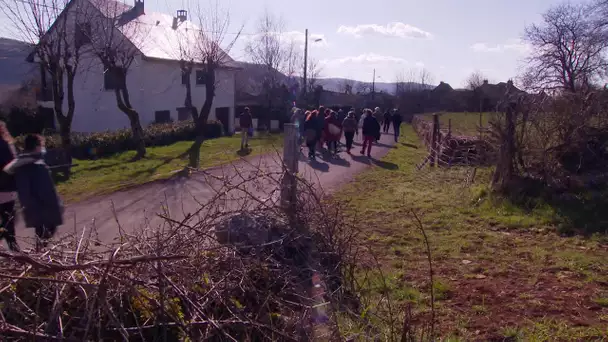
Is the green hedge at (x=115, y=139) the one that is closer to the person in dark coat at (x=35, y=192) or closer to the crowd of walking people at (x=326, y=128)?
the crowd of walking people at (x=326, y=128)

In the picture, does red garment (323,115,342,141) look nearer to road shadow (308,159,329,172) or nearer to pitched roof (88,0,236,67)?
road shadow (308,159,329,172)

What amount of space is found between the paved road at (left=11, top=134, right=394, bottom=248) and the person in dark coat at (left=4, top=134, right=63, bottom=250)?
0.23 m

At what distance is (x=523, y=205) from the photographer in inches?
349

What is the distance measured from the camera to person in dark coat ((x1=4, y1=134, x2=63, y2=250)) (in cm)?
571

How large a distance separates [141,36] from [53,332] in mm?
25768

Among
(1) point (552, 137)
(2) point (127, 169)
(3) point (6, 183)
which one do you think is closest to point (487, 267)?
(1) point (552, 137)

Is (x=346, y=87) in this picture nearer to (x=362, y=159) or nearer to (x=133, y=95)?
(x=133, y=95)

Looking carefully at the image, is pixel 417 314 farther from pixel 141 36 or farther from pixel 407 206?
pixel 141 36

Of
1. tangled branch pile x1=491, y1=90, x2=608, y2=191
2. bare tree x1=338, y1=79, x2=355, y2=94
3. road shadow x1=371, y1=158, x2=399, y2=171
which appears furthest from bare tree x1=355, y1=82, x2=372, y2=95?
tangled branch pile x1=491, y1=90, x2=608, y2=191

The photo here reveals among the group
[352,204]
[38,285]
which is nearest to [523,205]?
[352,204]

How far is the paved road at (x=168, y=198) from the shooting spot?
5.66 m

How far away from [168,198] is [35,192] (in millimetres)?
4412

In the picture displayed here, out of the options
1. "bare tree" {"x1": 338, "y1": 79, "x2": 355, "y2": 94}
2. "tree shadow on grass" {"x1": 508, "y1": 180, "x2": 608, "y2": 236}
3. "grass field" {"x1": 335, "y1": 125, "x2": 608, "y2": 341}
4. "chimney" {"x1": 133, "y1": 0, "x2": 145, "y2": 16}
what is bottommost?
"grass field" {"x1": 335, "y1": 125, "x2": 608, "y2": 341}

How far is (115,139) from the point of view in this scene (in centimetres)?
1858
